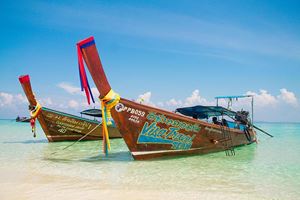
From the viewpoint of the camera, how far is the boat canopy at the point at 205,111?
1089 cm

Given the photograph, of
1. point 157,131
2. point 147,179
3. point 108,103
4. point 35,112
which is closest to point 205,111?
point 157,131

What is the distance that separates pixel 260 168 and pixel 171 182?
3615 mm

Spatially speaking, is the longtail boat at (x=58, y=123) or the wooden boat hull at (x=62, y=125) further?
the wooden boat hull at (x=62, y=125)

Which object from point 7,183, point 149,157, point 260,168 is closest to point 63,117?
point 149,157

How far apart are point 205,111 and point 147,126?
4.21 m

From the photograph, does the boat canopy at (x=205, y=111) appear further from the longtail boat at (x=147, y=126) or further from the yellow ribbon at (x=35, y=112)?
the yellow ribbon at (x=35, y=112)

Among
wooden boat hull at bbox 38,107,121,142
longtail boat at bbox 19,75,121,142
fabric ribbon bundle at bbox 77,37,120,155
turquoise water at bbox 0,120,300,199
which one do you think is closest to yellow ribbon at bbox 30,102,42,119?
longtail boat at bbox 19,75,121,142

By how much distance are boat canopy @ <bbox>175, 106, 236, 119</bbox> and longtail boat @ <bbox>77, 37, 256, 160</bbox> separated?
1.36 m

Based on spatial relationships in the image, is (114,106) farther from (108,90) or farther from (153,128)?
(153,128)

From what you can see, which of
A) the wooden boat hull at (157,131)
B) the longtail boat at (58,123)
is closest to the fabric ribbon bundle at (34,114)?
the longtail boat at (58,123)

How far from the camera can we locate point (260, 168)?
7.99 m

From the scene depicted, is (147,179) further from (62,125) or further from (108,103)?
(62,125)

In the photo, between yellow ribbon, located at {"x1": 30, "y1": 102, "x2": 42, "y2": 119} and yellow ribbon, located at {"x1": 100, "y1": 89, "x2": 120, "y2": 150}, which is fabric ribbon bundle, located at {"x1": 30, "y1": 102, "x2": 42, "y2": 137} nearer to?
yellow ribbon, located at {"x1": 30, "y1": 102, "x2": 42, "y2": 119}

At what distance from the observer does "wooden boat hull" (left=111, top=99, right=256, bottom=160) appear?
7.73 m
